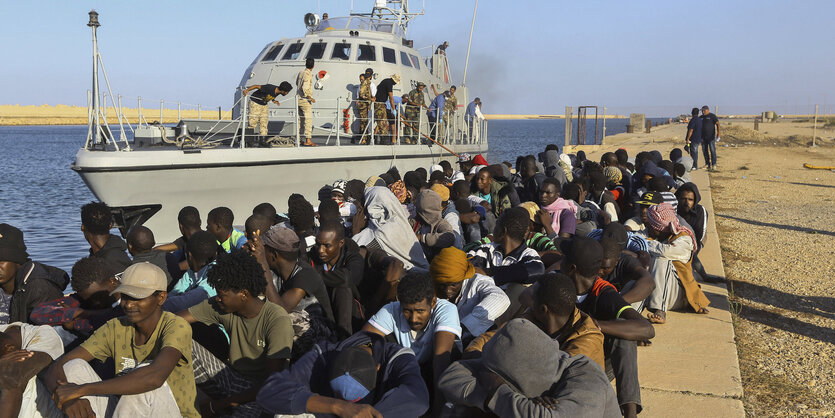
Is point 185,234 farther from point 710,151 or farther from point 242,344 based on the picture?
point 710,151

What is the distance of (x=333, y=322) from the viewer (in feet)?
14.6

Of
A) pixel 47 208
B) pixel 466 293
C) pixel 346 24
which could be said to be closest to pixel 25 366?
pixel 466 293

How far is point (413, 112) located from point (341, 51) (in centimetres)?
195

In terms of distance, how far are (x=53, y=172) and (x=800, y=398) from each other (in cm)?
3825

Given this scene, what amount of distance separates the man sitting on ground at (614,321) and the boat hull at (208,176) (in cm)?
717

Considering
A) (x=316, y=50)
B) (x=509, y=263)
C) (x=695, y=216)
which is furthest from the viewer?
(x=316, y=50)

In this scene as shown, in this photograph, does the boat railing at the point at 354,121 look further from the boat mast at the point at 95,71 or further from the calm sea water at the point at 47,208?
the calm sea water at the point at 47,208

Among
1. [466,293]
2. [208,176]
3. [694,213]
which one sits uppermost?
[208,176]

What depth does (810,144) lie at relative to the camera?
31859mm

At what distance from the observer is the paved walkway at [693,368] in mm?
4137

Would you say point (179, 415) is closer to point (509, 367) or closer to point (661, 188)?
point (509, 367)

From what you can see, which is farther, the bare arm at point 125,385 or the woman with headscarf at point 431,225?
the woman with headscarf at point 431,225

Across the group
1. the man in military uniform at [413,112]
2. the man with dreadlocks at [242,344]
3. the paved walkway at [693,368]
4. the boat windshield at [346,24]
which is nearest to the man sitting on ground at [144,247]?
the man with dreadlocks at [242,344]

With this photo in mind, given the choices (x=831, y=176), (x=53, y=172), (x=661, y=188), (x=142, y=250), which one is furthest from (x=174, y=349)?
(x=53, y=172)
